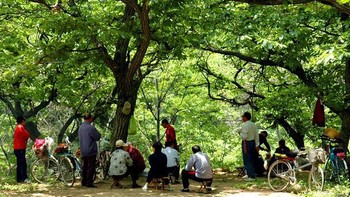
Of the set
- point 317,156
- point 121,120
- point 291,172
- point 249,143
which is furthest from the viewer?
point 121,120

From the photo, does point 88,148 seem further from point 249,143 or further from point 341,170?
point 341,170

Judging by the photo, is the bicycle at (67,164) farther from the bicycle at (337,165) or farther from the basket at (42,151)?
the bicycle at (337,165)

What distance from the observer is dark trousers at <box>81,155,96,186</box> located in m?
9.80

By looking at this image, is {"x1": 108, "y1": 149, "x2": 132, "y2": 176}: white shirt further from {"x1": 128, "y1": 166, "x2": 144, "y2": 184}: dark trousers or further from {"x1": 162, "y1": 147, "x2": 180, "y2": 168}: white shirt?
{"x1": 162, "y1": 147, "x2": 180, "y2": 168}: white shirt

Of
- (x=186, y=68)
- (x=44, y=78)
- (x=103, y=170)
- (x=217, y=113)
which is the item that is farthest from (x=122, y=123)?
(x=217, y=113)

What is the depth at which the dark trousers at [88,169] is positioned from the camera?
9.80 m

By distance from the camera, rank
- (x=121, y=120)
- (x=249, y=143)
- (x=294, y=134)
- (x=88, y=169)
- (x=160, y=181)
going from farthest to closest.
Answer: (x=294, y=134) → (x=121, y=120) → (x=249, y=143) → (x=88, y=169) → (x=160, y=181)

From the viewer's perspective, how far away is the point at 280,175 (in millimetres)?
9102

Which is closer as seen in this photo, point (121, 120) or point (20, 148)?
point (20, 148)

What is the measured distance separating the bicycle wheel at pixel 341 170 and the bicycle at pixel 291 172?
939mm

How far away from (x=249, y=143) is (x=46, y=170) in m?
5.36

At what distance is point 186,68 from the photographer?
61.0 ft

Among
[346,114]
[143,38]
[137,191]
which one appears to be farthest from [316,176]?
[143,38]

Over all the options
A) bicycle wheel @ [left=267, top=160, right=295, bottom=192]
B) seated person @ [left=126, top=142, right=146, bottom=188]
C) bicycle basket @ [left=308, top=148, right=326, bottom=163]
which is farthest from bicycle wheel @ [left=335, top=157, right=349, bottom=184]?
seated person @ [left=126, top=142, right=146, bottom=188]
